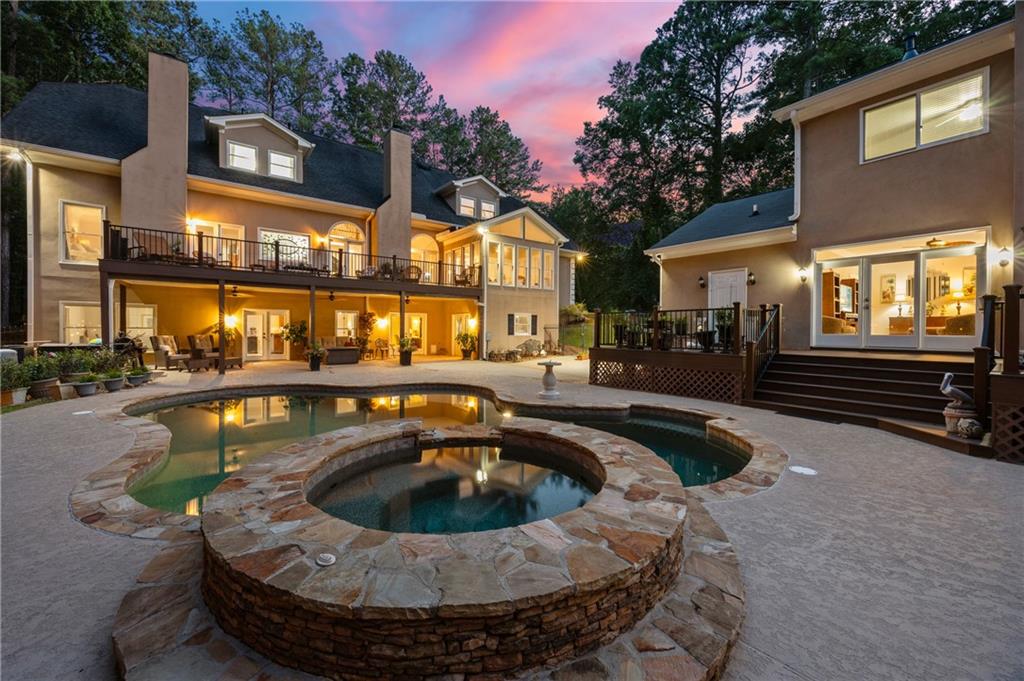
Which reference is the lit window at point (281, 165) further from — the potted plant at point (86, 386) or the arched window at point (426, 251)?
the potted plant at point (86, 386)

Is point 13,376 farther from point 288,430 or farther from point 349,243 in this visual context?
point 349,243

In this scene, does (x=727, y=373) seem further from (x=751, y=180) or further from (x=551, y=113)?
(x=751, y=180)

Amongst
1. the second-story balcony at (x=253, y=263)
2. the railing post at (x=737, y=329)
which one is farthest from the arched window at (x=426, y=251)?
the railing post at (x=737, y=329)

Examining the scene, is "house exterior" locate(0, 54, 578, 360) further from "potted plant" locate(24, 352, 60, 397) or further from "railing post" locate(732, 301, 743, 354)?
"railing post" locate(732, 301, 743, 354)

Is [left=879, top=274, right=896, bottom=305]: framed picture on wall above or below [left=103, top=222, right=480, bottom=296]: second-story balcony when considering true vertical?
below

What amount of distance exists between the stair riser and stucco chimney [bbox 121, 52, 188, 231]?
1662 cm

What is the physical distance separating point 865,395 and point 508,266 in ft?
43.1

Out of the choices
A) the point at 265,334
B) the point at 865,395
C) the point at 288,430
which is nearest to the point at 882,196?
the point at 865,395

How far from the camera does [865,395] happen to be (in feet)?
23.7

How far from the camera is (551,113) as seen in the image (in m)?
21.8

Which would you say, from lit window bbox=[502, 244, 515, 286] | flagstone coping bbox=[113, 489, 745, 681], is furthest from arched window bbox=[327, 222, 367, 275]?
flagstone coping bbox=[113, 489, 745, 681]

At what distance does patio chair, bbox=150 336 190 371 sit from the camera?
12422 mm

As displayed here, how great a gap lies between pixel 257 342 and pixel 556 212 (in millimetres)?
23157

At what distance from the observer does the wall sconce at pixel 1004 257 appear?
7.28m
